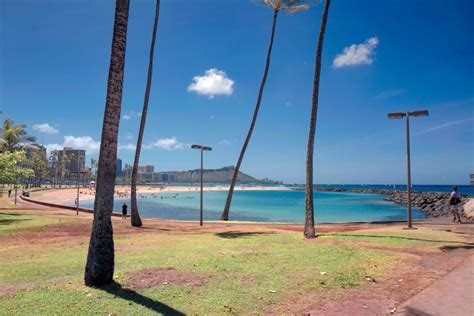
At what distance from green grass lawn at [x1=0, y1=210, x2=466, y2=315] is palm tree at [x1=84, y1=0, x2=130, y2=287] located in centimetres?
43

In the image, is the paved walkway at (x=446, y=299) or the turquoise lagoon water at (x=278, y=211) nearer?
Answer: the paved walkway at (x=446, y=299)

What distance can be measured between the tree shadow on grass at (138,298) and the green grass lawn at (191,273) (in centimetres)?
2

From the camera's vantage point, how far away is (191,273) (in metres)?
7.32

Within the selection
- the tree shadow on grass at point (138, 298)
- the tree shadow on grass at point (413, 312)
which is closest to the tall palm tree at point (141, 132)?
the tree shadow on grass at point (138, 298)

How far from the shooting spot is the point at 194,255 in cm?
933

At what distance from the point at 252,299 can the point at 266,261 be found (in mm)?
2949

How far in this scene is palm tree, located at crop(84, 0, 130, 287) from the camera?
6.32m

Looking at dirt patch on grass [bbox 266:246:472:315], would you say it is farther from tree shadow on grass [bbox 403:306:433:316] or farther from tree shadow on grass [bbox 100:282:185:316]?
tree shadow on grass [bbox 100:282:185:316]

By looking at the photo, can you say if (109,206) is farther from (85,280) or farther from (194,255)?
(194,255)

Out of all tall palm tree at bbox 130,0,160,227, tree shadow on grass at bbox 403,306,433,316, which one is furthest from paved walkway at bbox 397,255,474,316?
tall palm tree at bbox 130,0,160,227

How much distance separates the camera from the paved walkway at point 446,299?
5.00 metres

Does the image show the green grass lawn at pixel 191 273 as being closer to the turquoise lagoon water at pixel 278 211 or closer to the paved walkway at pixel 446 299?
the paved walkway at pixel 446 299

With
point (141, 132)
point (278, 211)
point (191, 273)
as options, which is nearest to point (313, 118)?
point (191, 273)

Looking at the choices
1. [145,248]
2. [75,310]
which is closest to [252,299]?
[75,310]
